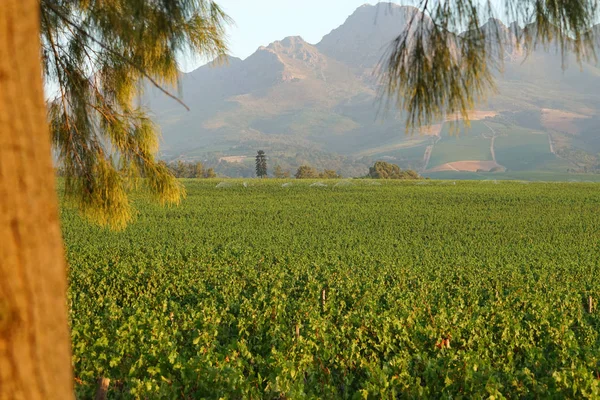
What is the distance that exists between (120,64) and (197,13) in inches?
48.6

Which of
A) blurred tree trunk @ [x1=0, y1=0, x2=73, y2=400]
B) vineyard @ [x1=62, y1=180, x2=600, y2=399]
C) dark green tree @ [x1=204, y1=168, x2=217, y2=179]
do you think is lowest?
vineyard @ [x1=62, y1=180, x2=600, y2=399]

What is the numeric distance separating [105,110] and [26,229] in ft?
18.8

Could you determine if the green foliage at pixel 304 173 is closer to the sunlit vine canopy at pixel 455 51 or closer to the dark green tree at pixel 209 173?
the dark green tree at pixel 209 173

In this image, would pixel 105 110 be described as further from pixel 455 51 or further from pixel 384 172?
pixel 384 172

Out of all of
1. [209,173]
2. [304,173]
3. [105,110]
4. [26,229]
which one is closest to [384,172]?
[304,173]

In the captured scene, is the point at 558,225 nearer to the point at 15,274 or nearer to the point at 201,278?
the point at 201,278

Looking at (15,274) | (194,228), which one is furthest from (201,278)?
(194,228)

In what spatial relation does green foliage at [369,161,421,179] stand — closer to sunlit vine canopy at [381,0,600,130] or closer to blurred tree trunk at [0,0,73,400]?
sunlit vine canopy at [381,0,600,130]

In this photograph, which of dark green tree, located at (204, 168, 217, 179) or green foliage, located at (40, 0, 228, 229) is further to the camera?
dark green tree, located at (204, 168, 217, 179)

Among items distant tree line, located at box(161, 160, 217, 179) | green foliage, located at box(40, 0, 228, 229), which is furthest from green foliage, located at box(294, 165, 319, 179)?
green foliage, located at box(40, 0, 228, 229)

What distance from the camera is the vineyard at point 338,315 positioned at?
588 cm

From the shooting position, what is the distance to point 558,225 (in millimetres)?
32875

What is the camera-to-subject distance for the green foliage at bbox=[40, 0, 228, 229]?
5.39 meters

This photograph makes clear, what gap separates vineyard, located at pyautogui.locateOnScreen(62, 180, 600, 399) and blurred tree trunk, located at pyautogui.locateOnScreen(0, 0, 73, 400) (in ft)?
13.8
